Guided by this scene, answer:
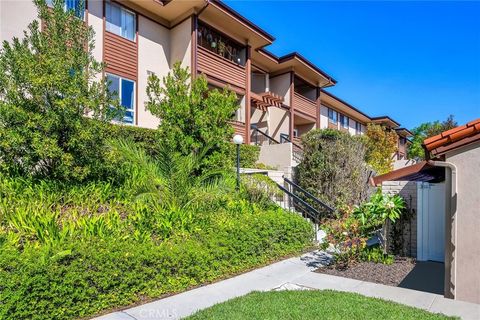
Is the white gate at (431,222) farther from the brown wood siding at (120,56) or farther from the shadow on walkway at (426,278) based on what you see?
the brown wood siding at (120,56)

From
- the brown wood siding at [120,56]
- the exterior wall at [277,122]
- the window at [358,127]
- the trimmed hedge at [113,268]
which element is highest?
the brown wood siding at [120,56]

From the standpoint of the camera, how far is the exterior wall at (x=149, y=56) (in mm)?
14266

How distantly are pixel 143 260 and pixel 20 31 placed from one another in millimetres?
10426

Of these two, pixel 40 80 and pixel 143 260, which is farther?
pixel 40 80

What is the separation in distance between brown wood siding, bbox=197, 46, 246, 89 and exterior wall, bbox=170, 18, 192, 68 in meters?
0.52

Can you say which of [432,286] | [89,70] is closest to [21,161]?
[89,70]

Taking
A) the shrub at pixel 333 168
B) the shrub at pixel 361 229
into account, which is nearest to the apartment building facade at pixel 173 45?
the shrub at pixel 333 168

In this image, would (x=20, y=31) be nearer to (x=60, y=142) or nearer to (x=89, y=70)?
(x=89, y=70)

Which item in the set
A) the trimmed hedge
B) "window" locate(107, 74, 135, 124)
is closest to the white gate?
the trimmed hedge

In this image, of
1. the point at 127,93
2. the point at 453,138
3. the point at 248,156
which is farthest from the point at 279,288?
the point at 127,93

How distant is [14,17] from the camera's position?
10.8 metres

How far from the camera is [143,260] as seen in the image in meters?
5.01

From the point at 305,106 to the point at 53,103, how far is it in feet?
60.2

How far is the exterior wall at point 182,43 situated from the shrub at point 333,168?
6.96 m
